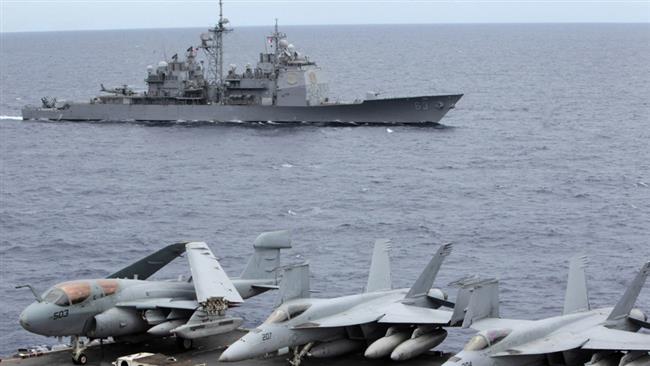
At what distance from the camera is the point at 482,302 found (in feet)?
130

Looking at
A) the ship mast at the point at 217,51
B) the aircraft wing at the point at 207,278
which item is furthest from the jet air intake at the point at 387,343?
the ship mast at the point at 217,51

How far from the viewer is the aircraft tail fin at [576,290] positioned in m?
42.2

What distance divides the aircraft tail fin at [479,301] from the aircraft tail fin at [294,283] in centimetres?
599

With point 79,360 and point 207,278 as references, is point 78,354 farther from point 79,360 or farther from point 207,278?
point 207,278

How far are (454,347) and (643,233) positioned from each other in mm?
30405

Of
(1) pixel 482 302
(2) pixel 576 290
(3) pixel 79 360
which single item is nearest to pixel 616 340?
(2) pixel 576 290

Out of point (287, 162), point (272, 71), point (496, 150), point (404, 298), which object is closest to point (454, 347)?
point (404, 298)

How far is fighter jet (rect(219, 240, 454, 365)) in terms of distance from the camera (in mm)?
39688

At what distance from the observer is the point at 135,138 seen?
5226 inches

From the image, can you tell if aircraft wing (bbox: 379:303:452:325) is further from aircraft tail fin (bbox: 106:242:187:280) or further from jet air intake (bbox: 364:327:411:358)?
aircraft tail fin (bbox: 106:242:187:280)

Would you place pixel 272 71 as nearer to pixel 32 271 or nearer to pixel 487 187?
pixel 487 187

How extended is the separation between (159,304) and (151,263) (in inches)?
163

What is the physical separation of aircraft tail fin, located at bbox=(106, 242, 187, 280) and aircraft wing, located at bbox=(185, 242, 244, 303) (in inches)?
50.7

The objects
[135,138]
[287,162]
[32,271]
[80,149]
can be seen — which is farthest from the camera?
[135,138]
